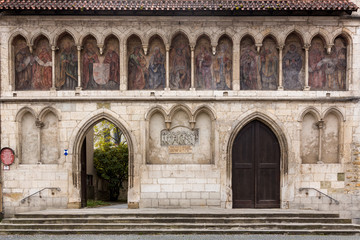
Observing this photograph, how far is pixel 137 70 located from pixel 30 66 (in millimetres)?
4252

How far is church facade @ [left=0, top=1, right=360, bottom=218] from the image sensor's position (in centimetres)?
1355

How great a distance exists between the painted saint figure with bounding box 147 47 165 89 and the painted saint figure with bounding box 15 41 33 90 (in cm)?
477

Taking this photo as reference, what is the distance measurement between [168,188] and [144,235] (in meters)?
2.72

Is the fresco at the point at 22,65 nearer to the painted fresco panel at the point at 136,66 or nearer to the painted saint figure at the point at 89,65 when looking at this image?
the painted saint figure at the point at 89,65

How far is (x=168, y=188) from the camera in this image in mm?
13539

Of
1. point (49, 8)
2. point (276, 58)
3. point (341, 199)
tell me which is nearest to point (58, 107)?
point (49, 8)

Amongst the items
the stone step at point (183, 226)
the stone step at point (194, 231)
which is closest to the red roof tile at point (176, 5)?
the stone step at point (183, 226)

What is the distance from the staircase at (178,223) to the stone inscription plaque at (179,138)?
108 inches

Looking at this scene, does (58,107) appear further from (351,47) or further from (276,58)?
(351,47)

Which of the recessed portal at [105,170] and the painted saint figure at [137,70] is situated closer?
the painted saint figure at [137,70]

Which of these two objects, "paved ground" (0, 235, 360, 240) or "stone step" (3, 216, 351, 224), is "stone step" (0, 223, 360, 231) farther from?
"paved ground" (0, 235, 360, 240)

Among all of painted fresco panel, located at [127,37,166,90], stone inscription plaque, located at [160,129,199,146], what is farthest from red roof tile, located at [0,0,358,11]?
stone inscription plaque, located at [160,129,199,146]

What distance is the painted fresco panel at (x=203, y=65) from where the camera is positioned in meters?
13.9

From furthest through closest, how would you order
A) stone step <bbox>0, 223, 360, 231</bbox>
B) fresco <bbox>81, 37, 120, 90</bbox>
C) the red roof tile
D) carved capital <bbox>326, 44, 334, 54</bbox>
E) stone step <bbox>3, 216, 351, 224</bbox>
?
fresco <bbox>81, 37, 120, 90</bbox> → carved capital <bbox>326, 44, 334, 54</bbox> → the red roof tile → stone step <bbox>3, 216, 351, 224</bbox> → stone step <bbox>0, 223, 360, 231</bbox>
